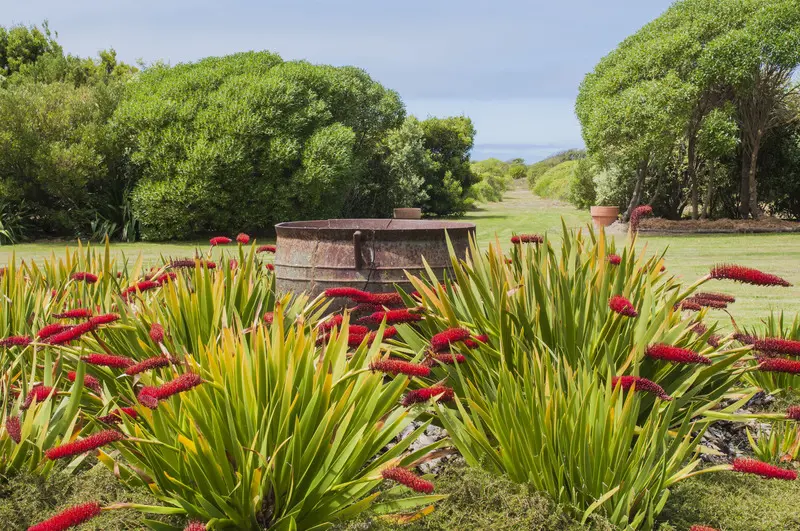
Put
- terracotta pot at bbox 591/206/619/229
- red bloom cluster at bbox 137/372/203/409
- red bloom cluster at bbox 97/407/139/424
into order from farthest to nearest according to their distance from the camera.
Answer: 1. terracotta pot at bbox 591/206/619/229
2. red bloom cluster at bbox 97/407/139/424
3. red bloom cluster at bbox 137/372/203/409

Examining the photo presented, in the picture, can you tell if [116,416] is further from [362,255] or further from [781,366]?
[781,366]

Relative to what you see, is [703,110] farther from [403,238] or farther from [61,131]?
[403,238]

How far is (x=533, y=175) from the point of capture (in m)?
68.8

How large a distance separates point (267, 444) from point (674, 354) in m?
1.42

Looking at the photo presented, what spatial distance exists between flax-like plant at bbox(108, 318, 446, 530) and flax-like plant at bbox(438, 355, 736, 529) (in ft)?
1.07

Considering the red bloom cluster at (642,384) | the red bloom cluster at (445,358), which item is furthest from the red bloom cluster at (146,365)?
the red bloom cluster at (642,384)

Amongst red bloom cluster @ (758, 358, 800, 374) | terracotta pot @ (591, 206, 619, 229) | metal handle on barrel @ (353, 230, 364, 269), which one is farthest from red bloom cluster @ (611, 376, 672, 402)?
terracotta pot @ (591, 206, 619, 229)

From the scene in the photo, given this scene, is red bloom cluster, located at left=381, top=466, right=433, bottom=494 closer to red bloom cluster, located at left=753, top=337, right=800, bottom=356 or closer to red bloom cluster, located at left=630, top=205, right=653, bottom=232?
red bloom cluster, located at left=753, top=337, right=800, bottom=356

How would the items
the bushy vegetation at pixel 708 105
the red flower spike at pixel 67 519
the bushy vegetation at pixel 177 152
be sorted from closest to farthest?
the red flower spike at pixel 67 519
the bushy vegetation at pixel 177 152
the bushy vegetation at pixel 708 105

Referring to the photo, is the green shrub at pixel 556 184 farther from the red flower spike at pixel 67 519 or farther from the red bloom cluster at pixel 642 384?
the red flower spike at pixel 67 519

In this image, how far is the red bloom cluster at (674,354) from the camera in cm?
260

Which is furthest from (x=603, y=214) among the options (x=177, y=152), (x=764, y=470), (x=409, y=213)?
(x=764, y=470)

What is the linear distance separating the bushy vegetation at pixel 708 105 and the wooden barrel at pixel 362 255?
17.1 m

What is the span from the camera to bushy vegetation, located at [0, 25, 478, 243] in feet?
61.6
